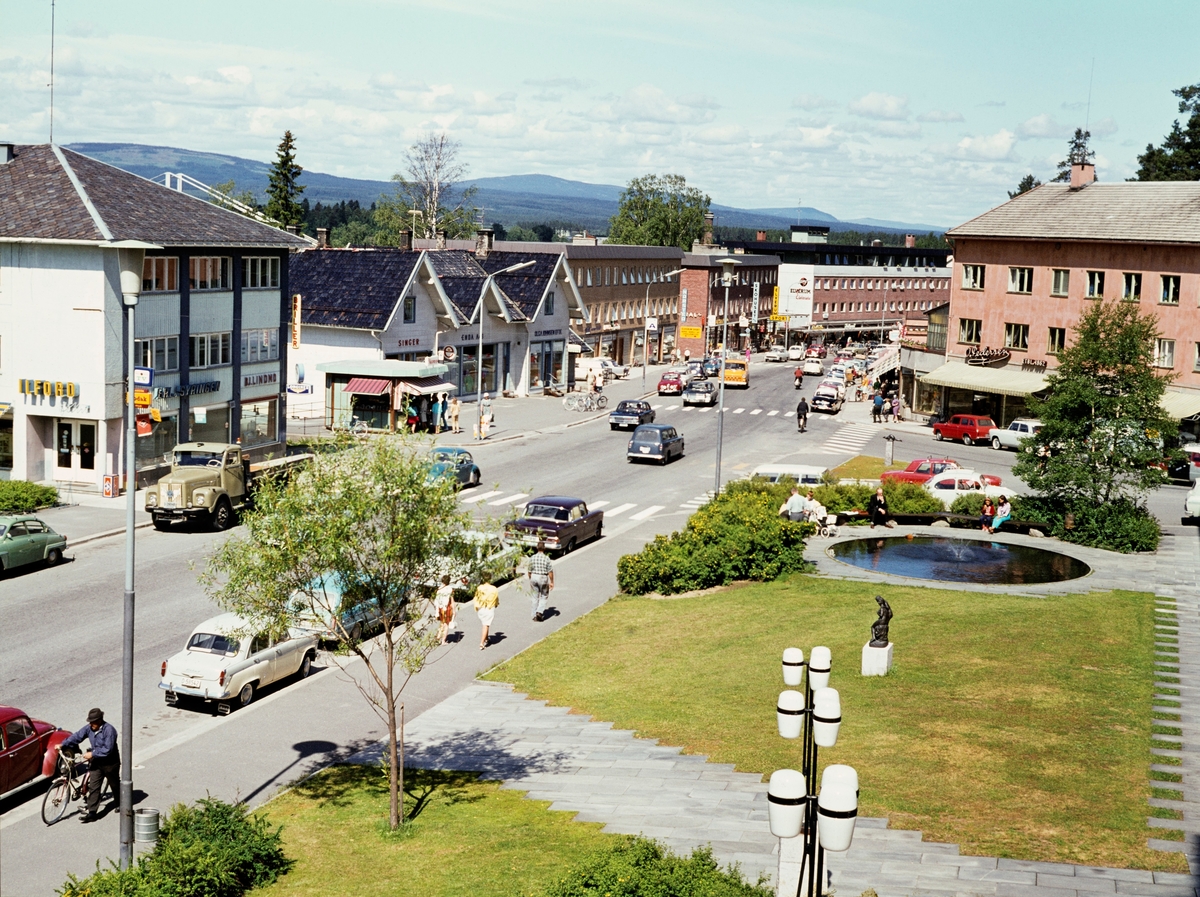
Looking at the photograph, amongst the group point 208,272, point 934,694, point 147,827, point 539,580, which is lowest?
point 147,827

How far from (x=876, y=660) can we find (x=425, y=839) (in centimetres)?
982

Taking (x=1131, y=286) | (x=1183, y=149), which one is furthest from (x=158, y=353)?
(x=1183, y=149)

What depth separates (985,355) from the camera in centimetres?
7212

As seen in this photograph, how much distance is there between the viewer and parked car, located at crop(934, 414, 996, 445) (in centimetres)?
6444

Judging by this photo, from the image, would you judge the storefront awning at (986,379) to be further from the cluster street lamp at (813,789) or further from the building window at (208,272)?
the cluster street lamp at (813,789)

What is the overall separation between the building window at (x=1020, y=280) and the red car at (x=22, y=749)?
61393 millimetres

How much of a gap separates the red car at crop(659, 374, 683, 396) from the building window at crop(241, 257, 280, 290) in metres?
36.7

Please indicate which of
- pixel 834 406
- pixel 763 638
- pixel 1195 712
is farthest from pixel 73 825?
pixel 834 406

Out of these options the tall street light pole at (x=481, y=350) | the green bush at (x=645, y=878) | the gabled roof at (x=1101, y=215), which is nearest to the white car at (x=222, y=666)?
the green bush at (x=645, y=878)

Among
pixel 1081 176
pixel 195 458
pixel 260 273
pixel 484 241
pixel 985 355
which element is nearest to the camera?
pixel 195 458

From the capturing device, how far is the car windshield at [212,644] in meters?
23.6

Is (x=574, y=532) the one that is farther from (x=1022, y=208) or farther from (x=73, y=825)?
(x=1022, y=208)

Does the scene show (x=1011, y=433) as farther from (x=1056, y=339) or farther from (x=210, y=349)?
(x=210, y=349)

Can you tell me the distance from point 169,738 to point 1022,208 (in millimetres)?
61966
